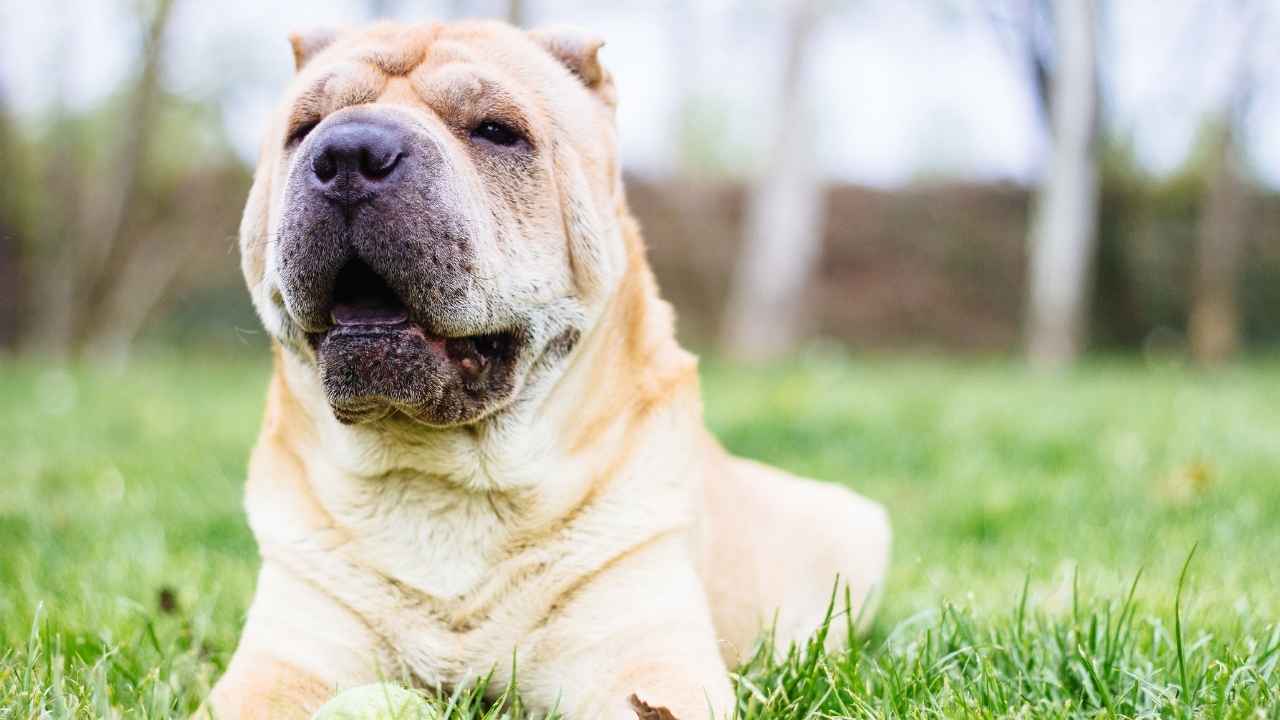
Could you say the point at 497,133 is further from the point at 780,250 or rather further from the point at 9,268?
the point at 9,268

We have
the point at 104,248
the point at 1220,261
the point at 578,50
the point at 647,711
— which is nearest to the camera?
the point at 647,711

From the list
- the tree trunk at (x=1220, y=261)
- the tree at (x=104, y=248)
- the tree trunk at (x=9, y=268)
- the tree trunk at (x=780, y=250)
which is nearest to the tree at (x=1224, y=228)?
the tree trunk at (x=1220, y=261)

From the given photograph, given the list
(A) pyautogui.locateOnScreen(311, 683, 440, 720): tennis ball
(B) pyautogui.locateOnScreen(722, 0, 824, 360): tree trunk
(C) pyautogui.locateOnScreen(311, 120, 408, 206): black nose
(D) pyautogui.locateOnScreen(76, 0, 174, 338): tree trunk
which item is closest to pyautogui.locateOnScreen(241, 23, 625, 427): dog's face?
(C) pyautogui.locateOnScreen(311, 120, 408, 206): black nose

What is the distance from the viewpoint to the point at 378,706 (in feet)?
6.03

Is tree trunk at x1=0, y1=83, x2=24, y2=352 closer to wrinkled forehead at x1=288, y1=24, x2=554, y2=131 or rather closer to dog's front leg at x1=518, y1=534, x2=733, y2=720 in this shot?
wrinkled forehead at x1=288, y1=24, x2=554, y2=131

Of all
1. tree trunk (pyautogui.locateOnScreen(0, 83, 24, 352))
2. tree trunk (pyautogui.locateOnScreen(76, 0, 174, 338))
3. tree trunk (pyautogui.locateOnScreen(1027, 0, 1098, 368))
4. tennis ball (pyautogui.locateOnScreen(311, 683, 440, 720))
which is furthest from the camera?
tree trunk (pyautogui.locateOnScreen(0, 83, 24, 352))

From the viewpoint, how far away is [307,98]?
2344 millimetres

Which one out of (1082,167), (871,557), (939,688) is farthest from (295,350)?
(1082,167)

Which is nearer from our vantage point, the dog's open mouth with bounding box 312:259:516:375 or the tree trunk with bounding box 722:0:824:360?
the dog's open mouth with bounding box 312:259:516:375

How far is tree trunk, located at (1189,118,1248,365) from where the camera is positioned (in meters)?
12.3

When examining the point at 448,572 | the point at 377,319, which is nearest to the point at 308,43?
the point at 377,319

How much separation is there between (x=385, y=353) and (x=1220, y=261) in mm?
12350

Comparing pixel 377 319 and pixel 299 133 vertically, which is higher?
pixel 299 133

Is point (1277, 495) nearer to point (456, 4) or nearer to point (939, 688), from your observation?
point (939, 688)
